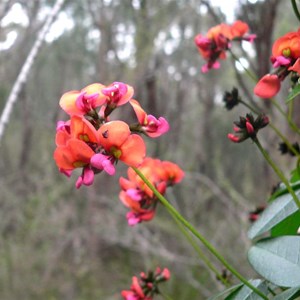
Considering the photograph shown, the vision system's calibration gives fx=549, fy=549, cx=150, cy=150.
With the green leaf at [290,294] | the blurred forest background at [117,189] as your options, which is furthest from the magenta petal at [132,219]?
the blurred forest background at [117,189]

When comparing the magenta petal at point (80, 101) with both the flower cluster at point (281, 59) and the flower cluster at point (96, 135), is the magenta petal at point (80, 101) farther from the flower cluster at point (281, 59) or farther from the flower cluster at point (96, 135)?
the flower cluster at point (281, 59)

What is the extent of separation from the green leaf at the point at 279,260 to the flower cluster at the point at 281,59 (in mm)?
165

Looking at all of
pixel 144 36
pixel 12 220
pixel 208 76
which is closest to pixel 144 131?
pixel 144 36

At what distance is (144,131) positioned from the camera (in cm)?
59

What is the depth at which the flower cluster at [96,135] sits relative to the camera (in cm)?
53

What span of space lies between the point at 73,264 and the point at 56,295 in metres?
0.66

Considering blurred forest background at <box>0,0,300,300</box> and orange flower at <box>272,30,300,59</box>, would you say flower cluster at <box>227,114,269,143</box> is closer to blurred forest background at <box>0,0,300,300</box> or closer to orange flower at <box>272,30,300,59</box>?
orange flower at <box>272,30,300,59</box>

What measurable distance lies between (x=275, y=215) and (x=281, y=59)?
0.18m

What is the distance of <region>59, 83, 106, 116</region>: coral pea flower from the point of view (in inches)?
22.0

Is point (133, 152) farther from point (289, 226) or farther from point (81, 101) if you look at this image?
point (289, 226)

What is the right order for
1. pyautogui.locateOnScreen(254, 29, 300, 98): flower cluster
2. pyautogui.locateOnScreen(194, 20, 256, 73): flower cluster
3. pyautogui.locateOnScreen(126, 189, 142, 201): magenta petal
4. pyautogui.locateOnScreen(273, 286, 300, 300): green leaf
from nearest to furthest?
Answer: pyautogui.locateOnScreen(273, 286, 300, 300): green leaf < pyautogui.locateOnScreen(254, 29, 300, 98): flower cluster < pyautogui.locateOnScreen(126, 189, 142, 201): magenta petal < pyautogui.locateOnScreen(194, 20, 256, 73): flower cluster

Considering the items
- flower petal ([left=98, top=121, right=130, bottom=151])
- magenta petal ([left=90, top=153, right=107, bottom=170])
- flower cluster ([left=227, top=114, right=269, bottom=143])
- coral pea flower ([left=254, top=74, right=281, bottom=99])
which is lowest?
flower cluster ([left=227, top=114, right=269, bottom=143])

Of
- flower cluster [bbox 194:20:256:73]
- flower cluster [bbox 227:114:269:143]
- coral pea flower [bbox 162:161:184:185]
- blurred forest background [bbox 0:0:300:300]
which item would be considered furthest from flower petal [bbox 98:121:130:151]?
blurred forest background [bbox 0:0:300:300]

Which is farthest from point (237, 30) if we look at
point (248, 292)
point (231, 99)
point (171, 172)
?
point (248, 292)
